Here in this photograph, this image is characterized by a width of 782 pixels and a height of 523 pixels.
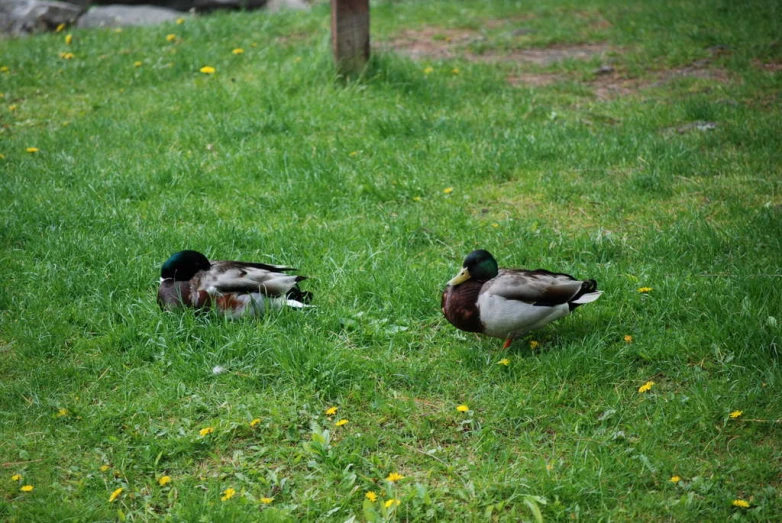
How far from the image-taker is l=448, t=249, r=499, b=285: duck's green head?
4371 mm

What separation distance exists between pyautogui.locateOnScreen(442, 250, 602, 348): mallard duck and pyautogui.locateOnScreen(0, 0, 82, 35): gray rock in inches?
354

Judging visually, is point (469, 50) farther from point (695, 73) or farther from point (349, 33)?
point (695, 73)

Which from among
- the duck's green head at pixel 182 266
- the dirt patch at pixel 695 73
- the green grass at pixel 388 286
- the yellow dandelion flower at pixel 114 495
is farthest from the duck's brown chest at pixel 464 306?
the dirt patch at pixel 695 73

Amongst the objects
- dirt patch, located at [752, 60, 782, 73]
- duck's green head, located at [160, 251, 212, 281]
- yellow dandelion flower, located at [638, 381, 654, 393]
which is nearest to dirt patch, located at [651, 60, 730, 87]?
dirt patch, located at [752, 60, 782, 73]

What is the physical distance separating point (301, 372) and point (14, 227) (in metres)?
2.66

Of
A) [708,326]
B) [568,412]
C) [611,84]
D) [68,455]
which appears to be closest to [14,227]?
[68,455]

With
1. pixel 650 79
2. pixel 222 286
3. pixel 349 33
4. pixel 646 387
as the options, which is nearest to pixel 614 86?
pixel 650 79

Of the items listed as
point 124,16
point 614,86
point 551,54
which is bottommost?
point 614,86

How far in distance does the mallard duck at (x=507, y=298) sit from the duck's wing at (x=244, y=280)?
3.02 feet

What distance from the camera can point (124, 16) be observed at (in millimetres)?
11961

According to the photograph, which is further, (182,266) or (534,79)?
(534,79)

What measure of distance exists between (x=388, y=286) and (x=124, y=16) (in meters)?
8.83

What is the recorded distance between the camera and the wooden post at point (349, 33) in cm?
794

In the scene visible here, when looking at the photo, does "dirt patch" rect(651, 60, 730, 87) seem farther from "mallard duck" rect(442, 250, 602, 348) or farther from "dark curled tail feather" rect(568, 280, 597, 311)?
"mallard duck" rect(442, 250, 602, 348)
